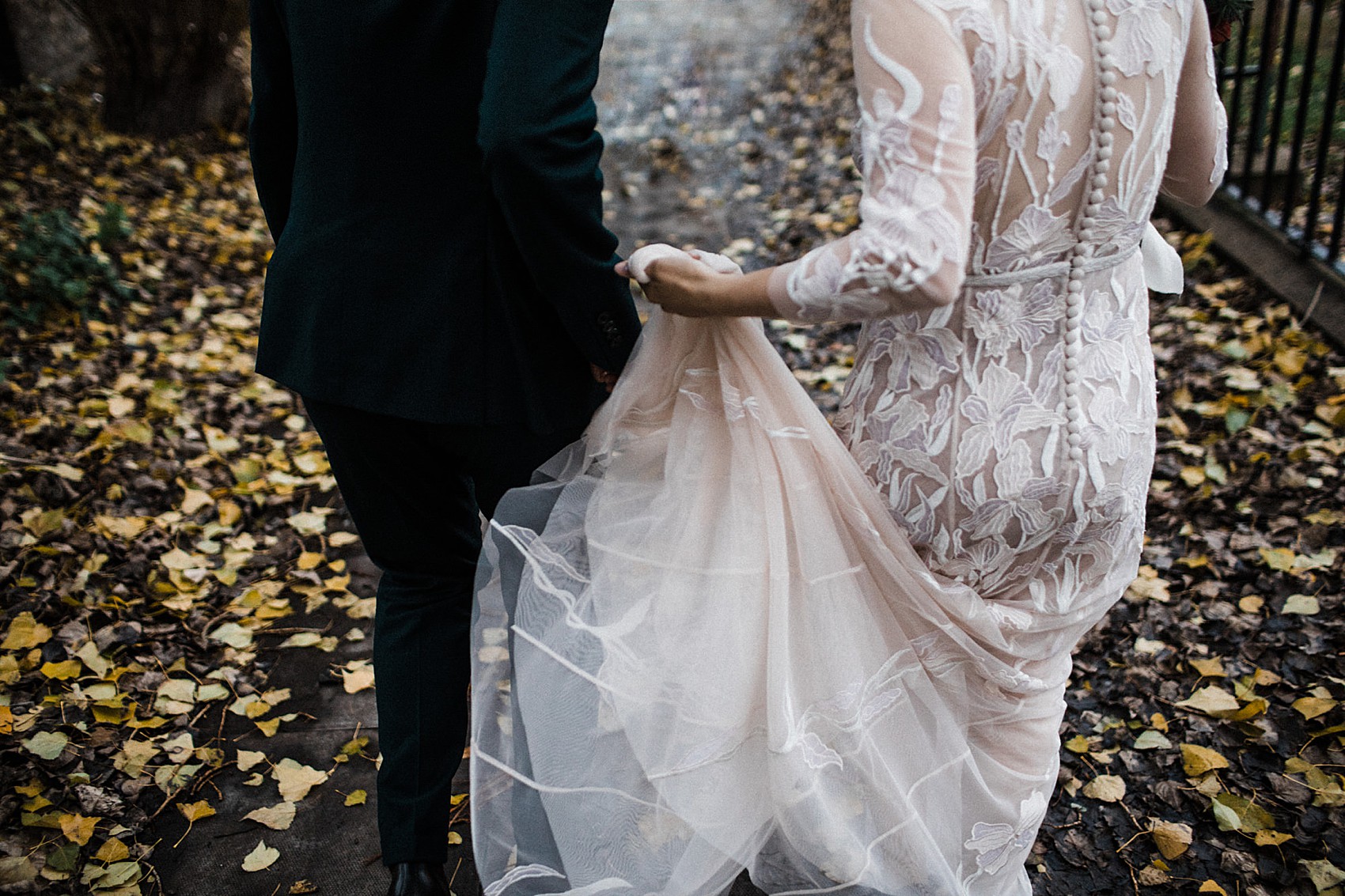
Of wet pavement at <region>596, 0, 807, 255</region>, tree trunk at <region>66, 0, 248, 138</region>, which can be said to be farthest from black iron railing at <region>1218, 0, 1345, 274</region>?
tree trunk at <region>66, 0, 248, 138</region>

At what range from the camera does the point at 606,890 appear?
178cm

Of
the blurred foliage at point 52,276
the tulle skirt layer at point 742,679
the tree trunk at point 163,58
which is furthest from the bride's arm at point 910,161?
the tree trunk at point 163,58

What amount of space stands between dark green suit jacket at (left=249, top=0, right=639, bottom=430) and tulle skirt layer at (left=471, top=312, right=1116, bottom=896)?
201mm

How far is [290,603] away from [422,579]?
1.58m

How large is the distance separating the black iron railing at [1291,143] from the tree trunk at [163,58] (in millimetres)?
6588

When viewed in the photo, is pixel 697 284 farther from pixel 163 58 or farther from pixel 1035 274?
pixel 163 58

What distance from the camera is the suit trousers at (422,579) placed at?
2.01 metres

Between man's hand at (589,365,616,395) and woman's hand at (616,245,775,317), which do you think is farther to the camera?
man's hand at (589,365,616,395)

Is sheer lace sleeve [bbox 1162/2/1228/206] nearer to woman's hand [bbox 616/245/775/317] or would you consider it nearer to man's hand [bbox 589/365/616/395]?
woman's hand [bbox 616/245/775/317]

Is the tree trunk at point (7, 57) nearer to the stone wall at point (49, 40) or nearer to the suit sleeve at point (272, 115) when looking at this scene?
the stone wall at point (49, 40)

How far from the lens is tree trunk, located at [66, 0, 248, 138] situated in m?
7.00

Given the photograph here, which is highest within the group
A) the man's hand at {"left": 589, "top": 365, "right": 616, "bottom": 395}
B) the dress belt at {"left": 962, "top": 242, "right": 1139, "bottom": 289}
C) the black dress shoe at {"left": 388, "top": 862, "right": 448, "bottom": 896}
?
the dress belt at {"left": 962, "top": 242, "right": 1139, "bottom": 289}

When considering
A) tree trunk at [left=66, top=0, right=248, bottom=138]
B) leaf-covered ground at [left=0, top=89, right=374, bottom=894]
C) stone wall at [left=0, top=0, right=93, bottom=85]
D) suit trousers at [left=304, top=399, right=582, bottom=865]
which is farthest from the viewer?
stone wall at [left=0, top=0, right=93, bottom=85]

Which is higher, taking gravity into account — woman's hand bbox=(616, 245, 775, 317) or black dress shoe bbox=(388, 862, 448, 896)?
woman's hand bbox=(616, 245, 775, 317)
